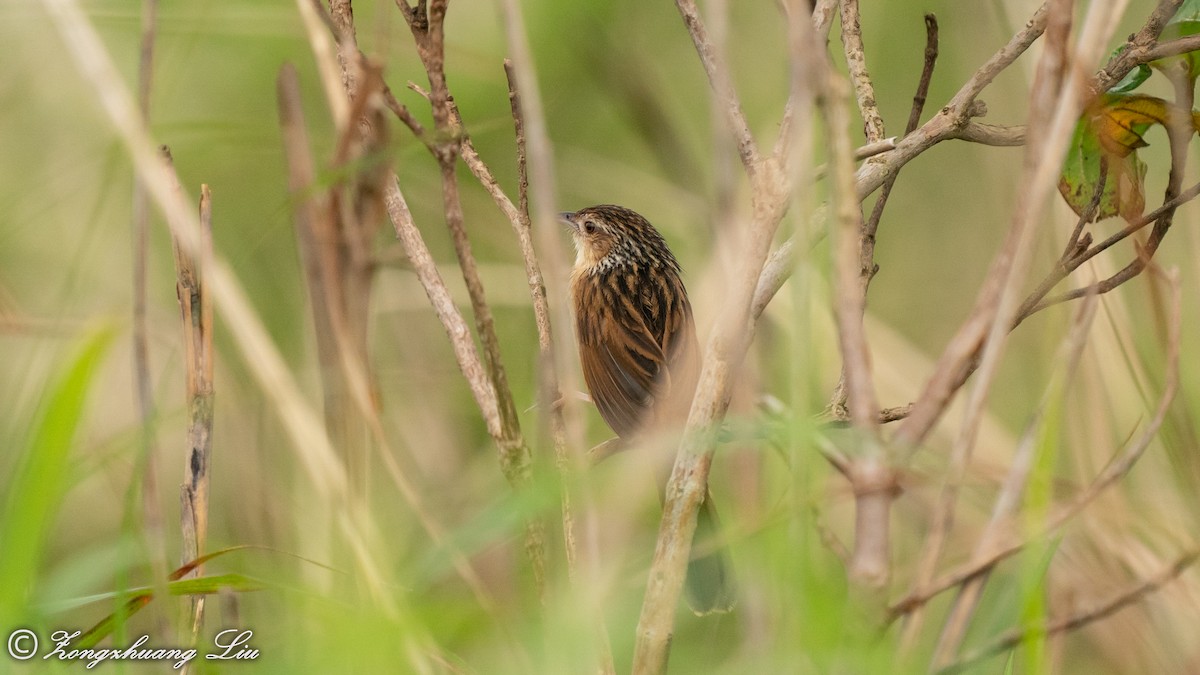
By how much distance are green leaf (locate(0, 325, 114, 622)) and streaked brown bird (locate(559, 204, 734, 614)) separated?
65.1 inches

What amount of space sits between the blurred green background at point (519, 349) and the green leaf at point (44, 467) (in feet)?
0.07

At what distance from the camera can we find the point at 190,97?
4617mm

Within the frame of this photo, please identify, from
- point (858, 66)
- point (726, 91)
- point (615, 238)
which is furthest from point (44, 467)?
point (615, 238)

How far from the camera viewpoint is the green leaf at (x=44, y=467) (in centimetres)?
137

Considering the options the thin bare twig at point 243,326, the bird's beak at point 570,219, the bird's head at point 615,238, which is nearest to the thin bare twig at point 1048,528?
the thin bare twig at point 243,326

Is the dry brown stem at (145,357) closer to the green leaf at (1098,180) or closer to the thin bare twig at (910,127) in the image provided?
Answer: the thin bare twig at (910,127)

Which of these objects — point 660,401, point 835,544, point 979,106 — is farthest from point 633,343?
point 835,544

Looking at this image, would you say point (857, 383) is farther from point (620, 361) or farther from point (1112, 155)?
point (620, 361)

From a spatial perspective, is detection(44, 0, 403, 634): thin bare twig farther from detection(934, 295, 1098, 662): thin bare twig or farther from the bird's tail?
the bird's tail

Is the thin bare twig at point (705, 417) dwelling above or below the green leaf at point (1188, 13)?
below

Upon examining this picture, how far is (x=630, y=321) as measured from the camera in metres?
4.48

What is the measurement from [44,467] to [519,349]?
293cm

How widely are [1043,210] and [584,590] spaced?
76 centimetres

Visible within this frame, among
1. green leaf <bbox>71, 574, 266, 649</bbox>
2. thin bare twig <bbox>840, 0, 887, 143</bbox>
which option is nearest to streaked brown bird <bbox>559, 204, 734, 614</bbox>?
thin bare twig <bbox>840, 0, 887, 143</bbox>
